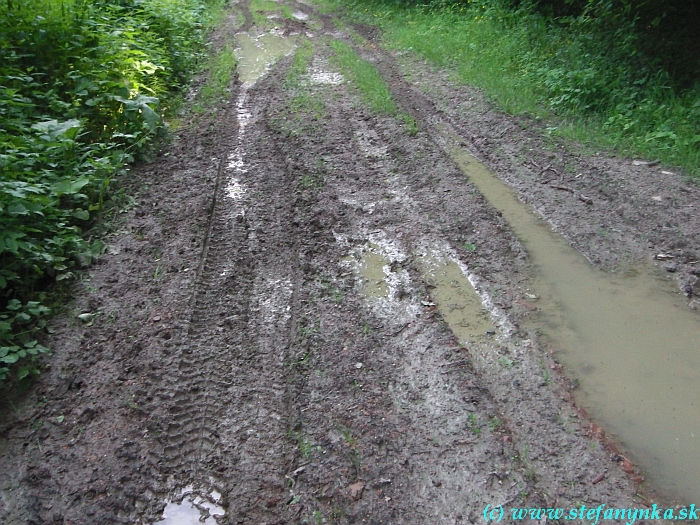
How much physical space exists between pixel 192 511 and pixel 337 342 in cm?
147

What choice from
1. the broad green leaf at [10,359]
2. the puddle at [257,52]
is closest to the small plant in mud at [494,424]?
the broad green leaf at [10,359]

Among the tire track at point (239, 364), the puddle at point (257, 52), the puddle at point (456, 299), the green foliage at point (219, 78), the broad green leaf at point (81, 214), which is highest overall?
the broad green leaf at point (81, 214)

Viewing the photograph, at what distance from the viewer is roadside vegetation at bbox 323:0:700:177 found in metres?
6.94

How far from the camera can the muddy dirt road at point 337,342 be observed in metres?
3.06

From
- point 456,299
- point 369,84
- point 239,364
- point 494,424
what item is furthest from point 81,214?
point 369,84

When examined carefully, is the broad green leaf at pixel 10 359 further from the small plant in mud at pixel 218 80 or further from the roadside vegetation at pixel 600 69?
the roadside vegetation at pixel 600 69

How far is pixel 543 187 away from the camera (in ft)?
19.7

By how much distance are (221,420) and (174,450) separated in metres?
0.32

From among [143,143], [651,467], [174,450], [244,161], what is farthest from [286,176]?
[651,467]

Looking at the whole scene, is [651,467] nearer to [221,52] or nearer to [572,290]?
[572,290]

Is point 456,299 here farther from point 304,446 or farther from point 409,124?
point 409,124

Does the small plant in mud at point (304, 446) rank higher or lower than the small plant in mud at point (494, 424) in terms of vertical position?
lower

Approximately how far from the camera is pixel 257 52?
11.4 m

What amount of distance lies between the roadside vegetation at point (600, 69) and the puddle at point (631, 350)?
2.36 meters
